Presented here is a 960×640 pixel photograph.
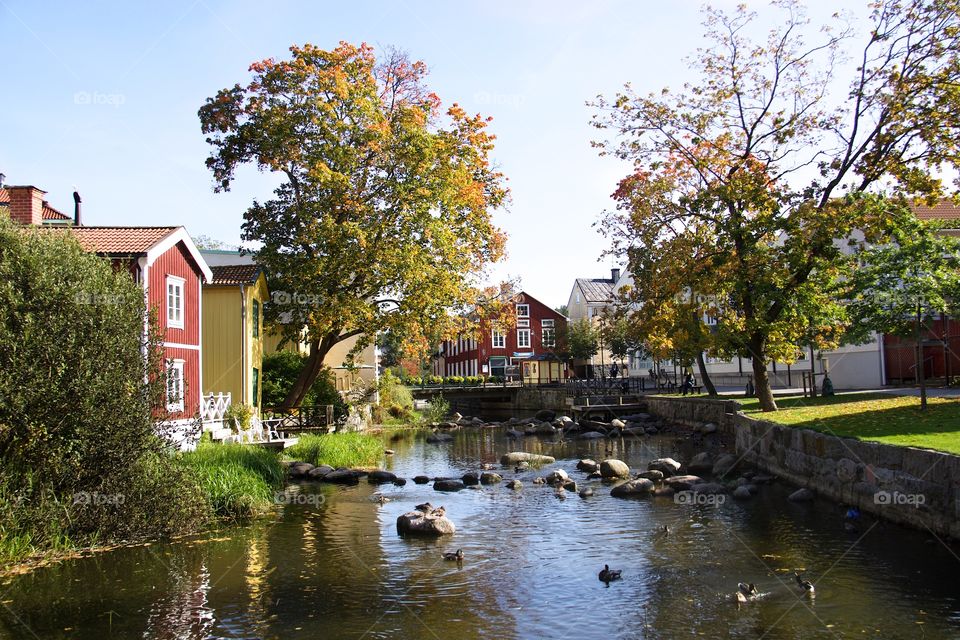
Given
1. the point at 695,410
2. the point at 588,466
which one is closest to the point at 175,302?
the point at 588,466

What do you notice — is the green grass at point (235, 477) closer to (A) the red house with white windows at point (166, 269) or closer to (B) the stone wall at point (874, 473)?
(A) the red house with white windows at point (166, 269)

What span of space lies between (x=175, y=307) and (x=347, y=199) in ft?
25.1

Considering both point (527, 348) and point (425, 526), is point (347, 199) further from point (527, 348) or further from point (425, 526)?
point (527, 348)

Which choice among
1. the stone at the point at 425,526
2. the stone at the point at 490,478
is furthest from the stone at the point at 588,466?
the stone at the point at 425,526

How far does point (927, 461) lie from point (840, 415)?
25.0 feet

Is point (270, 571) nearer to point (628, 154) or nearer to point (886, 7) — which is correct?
point (628, 154)

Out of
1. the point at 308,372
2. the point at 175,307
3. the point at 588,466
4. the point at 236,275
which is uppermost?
the point at 236,275

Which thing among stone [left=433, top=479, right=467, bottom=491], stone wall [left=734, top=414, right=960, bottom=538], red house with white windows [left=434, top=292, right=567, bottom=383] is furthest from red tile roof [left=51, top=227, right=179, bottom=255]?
red house with white windows [left=434, top=292, right=567, bottom=383]

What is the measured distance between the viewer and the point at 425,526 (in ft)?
49.0

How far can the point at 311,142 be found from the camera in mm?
28141

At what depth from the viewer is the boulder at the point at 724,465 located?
70.1ft

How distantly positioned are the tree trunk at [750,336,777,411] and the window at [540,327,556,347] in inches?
1839

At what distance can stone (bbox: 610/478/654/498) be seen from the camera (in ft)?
62.1

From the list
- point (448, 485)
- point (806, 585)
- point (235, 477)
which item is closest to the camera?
point (806, 585)
